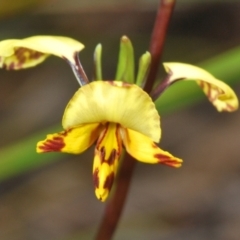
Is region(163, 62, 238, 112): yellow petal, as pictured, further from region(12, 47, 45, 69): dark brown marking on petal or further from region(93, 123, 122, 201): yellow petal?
region(12, 47, 45, 69): dark brown marking on petal

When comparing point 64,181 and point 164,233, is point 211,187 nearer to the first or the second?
point 164,233

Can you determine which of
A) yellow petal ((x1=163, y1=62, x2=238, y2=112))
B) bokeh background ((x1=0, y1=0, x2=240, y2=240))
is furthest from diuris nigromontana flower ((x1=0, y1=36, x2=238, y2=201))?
bokeh background ((x1=0, y1=0, x2=240, y2=240))

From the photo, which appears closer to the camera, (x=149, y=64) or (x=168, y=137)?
(x=149, y=64)

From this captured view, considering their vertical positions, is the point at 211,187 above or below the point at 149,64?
below

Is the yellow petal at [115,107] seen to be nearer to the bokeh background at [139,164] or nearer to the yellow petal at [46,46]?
the yellow petal at [46,46]

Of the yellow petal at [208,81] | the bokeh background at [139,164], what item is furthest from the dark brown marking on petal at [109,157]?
the bokeh background at [139,164]

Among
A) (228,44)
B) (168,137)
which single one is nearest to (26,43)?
(168,137)
